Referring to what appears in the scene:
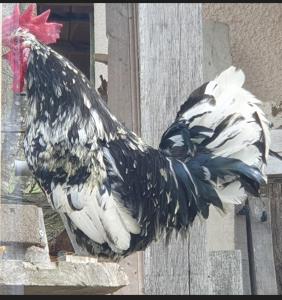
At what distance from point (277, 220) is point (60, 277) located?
1.46 metres

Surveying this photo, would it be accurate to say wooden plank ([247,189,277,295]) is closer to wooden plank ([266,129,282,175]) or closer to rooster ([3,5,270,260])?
wooden plank ([266,129,282,175])

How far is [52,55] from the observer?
7.27 feet

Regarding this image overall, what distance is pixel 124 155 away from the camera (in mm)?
2049

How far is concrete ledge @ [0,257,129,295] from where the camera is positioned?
1365 mm

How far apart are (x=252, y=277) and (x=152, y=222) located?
1.82 feet

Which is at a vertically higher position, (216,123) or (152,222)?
(216,123)

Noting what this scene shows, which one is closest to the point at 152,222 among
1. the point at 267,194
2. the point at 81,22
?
the point at 267,194

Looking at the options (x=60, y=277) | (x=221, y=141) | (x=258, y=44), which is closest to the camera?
(x=60, y=277)

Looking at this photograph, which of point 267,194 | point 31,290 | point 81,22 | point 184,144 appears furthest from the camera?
point 81,22

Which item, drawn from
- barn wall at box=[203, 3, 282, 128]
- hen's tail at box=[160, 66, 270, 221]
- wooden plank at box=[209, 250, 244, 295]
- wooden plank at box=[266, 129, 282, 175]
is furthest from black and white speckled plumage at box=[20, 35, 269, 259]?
barn wall at box=[203, 3, 282, 128]

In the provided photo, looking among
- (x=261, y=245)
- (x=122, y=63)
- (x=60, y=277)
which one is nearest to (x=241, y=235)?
(x=261, y=245)

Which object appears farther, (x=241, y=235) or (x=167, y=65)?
(x=241, y=235)

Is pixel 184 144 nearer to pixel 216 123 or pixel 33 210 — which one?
pixel 216 123

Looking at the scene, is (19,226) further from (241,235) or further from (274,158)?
(274,158)
